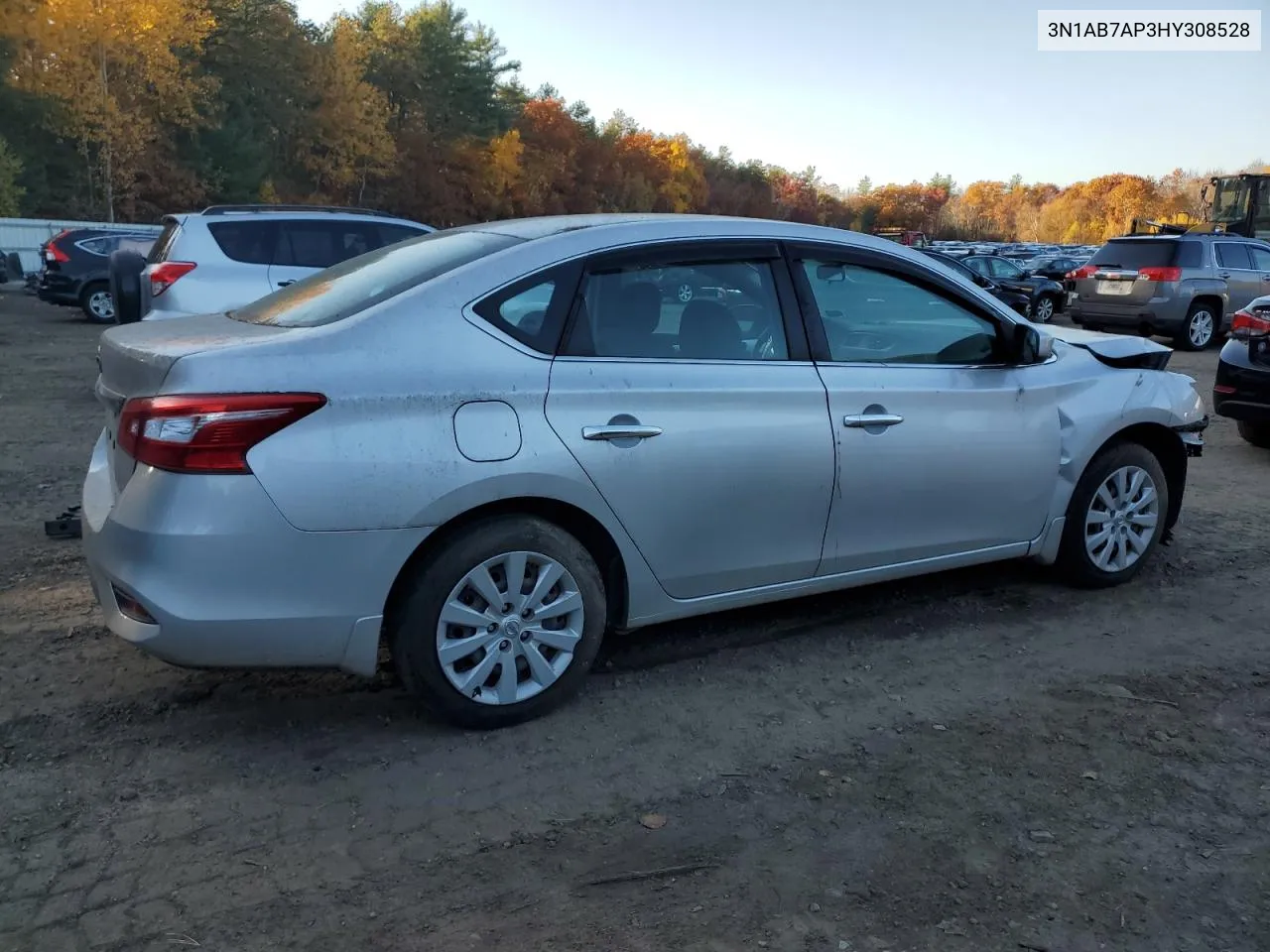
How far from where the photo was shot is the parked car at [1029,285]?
882 inches

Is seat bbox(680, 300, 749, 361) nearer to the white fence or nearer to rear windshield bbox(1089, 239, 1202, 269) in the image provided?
rear windshield bbox(1089, 239, 1202, 269)

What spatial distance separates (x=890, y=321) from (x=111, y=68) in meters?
45.0

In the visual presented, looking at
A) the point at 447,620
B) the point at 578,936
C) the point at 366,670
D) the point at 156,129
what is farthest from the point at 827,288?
the point at 156,129

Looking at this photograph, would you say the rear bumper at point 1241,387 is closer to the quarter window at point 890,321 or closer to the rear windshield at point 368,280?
the quarter window at point 890,321

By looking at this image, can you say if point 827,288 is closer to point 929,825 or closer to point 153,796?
point 929,825

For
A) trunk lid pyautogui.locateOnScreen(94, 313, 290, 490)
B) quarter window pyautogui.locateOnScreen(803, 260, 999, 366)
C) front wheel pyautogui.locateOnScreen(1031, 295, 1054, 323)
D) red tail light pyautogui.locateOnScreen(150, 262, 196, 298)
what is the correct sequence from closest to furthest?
trunk lid pyautogui.locateOnScreen(94, 313, 290, 490), quarter window pyautogui.locateOnScreen(803, 260, 999, 366), red tail light pyautogui.locateOnScreen(150, 262, 196, 298), front wheel pyautogui.locateOnScreen(1031, 295, 1054, 323)

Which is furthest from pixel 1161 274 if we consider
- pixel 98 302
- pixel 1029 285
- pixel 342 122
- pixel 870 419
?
pixel 342 122

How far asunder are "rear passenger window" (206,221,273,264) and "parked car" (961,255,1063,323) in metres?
16.6

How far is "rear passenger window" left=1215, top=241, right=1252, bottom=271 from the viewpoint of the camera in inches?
670

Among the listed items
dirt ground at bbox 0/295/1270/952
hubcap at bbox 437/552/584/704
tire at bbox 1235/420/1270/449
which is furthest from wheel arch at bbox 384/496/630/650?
tire at bbox 1235/420/1270/449

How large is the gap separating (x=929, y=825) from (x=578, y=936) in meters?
1.10

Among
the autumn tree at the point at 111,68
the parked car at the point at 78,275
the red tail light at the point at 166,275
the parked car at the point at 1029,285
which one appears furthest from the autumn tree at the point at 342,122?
the red tail light at the point at 166,275

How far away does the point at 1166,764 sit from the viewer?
3.41m

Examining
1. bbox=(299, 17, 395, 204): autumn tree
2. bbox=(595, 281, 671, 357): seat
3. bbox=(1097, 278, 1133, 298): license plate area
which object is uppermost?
bbox=(299, 17, 395, 204): autumn tree
